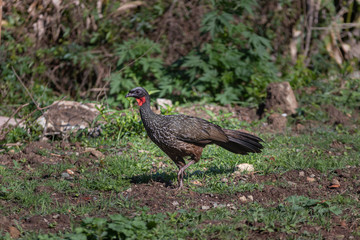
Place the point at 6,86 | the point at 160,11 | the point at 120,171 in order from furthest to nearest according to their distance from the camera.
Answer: the point at 160,11, the point at 6,86, the point at 120,171

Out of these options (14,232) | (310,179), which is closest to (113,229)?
(14,232)

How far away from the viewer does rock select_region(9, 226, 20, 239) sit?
3.73 m

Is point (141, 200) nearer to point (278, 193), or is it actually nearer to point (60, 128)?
point (278, 193)

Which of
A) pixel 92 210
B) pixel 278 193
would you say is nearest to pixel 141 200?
pixel 92 210

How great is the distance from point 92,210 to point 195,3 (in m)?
6.59

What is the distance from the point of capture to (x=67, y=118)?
291 inches

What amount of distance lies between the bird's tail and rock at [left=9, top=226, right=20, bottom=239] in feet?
8.11

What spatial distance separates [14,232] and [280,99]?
553cm

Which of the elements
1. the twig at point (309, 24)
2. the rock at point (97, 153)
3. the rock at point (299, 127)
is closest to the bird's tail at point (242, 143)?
the rock at point (97, 153)

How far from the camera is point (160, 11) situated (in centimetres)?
962

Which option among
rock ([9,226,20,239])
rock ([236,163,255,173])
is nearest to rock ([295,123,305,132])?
rock ([236,163,255,173])

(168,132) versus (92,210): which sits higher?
(168,132)

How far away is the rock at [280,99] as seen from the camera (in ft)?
26.4

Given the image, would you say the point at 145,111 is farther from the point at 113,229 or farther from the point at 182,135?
the point at 113,229
